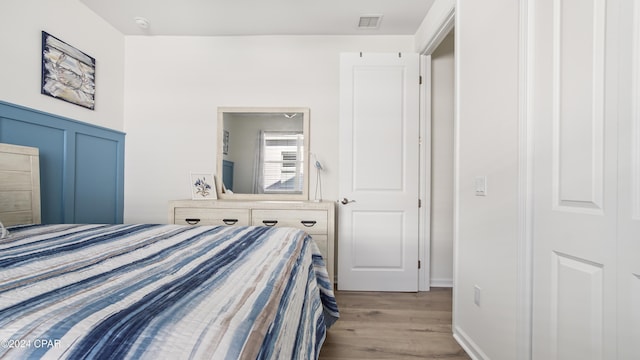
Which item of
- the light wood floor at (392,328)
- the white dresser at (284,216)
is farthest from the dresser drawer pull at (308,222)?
the light wood floor at (392,328)

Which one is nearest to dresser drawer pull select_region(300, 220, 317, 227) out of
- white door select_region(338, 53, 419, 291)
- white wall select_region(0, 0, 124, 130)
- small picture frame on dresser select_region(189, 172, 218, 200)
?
white door select_region(338, 53, 419, 291)

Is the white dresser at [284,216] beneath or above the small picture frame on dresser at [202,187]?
beneath

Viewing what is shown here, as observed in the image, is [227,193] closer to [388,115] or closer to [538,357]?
[388,115]

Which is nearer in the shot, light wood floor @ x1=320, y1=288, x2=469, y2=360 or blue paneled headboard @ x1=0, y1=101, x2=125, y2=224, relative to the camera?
light wood floor @ x1=320, y1=288, x2=469, y2=360

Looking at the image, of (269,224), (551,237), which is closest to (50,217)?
(269,224)

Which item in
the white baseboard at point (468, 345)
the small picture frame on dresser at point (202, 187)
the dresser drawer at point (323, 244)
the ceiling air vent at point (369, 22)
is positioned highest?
the ceiling air vent at point (369, 22)

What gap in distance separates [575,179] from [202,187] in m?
2.78

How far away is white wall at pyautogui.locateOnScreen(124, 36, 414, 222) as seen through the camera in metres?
2.83

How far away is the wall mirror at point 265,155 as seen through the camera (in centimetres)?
281

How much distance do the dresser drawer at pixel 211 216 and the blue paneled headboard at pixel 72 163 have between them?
0.79 meters

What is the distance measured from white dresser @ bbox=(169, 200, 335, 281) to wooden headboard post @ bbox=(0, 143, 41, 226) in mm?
1056

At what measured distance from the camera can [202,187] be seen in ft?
9.18

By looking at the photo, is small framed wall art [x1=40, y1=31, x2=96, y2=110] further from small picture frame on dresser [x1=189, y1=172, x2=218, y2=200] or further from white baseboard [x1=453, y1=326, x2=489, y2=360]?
white baseboard [x1=453, y1=326, x2=489, y2=360]

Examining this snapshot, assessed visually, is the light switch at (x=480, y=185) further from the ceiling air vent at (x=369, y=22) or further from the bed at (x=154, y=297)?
the ceiling air vent at (x=369, y=22)
